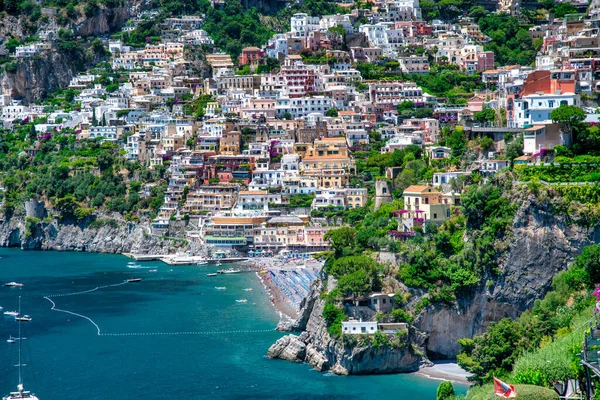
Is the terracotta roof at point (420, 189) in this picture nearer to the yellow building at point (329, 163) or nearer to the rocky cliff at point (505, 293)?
the rocky cliff at point (505, 293)

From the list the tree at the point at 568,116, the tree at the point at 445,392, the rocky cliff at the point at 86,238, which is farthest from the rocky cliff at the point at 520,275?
the rocky cliff at the point at 86,238

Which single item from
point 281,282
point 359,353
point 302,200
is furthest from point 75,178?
point 359,353

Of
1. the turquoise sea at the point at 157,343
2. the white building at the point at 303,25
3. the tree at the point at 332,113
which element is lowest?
the turquoise sea at the point at 157,343

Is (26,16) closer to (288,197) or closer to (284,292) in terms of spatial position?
(288,197)

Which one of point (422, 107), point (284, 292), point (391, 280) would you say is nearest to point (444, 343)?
point (391, 280)

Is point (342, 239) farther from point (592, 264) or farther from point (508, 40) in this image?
point (508, 40)

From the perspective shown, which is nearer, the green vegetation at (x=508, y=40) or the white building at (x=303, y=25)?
the green vegetation at (x=508, y=40)

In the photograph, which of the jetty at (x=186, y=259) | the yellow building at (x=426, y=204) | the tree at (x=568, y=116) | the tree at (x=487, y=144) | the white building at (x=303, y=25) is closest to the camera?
the tree at (x=568, y=116)
